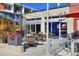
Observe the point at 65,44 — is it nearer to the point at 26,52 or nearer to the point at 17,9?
the point at 26,52

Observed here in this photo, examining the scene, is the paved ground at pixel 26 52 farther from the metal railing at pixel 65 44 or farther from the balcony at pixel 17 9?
the balcony at pixel 17 9

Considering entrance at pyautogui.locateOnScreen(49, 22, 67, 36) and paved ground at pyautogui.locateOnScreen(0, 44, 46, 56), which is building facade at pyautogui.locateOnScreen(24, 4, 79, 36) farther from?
paved ground at pyautogui.locateOnScreen(0, 44, 46, 56)

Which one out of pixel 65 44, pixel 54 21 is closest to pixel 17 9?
pixel 54 21

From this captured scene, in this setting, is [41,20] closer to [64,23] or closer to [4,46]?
[64,23]

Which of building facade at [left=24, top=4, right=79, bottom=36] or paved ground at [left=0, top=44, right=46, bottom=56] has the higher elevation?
building facade at [left=24, top=4, right=79, bottom=36]

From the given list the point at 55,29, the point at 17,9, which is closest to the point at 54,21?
the point at 55,29

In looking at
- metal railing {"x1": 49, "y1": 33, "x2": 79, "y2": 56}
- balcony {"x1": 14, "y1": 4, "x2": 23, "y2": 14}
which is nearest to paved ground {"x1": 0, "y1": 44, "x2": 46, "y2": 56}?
metal railing {"x1": 49, "y1": 33, "x2": 79, "y2": 56}

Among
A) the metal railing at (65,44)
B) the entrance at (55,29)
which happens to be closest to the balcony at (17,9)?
the entrance at (55,29)

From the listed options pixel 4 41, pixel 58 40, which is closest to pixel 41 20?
pixel 58 40

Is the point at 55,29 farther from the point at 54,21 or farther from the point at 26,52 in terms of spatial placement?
the point at 26,52

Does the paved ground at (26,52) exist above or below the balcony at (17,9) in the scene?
below

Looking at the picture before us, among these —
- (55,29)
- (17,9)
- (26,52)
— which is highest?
(17,9)

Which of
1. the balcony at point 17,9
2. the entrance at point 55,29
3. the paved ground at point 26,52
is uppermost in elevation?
the balcony at point 17,9

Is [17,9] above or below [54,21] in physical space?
above
